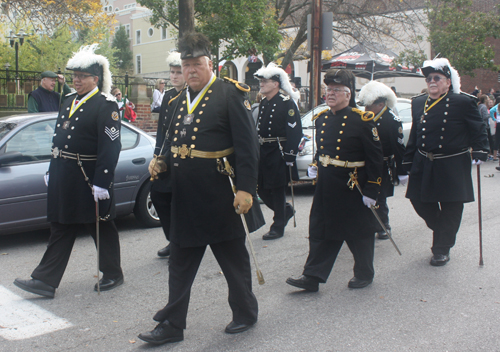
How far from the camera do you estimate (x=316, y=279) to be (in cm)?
450

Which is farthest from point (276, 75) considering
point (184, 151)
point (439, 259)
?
point (184, 151)

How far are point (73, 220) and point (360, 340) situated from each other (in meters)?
2.49

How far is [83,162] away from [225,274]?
1.67 meters

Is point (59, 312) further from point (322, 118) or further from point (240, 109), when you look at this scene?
point (322, 118)

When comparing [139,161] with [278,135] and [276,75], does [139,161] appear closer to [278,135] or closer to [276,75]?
[278,135]

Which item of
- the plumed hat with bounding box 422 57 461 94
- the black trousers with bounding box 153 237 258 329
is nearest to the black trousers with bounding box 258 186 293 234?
the plumed hat with bounding box 422 57 461 94

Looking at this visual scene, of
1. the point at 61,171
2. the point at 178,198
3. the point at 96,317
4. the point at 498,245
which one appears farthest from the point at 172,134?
the point at 498,245

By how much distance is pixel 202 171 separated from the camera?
11.4 feet

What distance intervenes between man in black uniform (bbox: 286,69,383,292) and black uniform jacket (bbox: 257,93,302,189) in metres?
1.76

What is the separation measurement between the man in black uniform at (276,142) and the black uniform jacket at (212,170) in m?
2.91

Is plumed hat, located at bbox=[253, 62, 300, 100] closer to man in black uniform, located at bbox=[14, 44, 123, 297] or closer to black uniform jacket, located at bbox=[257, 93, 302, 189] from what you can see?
black uniform jacket, located at bbox=[257, 93, 302, 189]

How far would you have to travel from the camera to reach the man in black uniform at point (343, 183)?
446cm

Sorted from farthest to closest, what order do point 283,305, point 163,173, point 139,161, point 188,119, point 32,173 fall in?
1. point 139,161
2. point 32,173
3. point 283,305
4. point 163,173
5. point 188,119

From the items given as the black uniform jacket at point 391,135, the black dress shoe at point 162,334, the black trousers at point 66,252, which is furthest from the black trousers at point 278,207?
the black dress shoe at point 162,334
